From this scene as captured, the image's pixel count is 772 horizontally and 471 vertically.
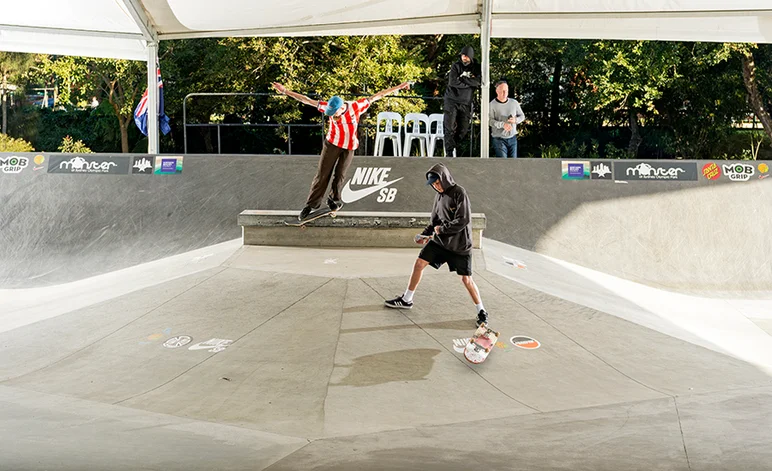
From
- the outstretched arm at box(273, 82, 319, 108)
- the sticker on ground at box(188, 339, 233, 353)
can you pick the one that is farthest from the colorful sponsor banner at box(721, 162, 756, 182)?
the sticker on ground at box(188, 339, 233, 353)

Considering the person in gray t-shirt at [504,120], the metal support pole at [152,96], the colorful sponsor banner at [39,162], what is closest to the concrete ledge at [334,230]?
the person in gray t-shirt at [504,120]

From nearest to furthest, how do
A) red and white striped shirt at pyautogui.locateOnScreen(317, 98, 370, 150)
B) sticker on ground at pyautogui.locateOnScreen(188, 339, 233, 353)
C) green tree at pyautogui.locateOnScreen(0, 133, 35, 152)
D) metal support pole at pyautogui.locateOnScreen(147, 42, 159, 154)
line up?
sticker on ground at pyautogui.locateOnScreen(188, 339, 233, 353) < red and white striped shirt at pyautogui.locateOnScreen(317, 98, 370, 150) < metal support pole at pyautogui.locateOnScreen(147, 42, 159, 154) < green tree at pyautogui.locateOnScreen(0, 133, 35, 152)

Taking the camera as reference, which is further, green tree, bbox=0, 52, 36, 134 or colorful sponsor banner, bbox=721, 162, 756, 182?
green tree, bbox=0, 52, 36, 134

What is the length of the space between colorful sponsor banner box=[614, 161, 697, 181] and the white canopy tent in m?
2.42

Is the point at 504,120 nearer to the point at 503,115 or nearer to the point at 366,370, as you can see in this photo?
the point at 503,115

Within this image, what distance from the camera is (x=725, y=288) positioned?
13.0m

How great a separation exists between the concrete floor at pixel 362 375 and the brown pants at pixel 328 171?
84cm

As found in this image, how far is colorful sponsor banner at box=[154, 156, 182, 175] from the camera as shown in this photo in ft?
44.6

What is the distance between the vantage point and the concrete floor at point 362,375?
5270 mm

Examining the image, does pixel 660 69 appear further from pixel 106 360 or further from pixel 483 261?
pixel 106 360

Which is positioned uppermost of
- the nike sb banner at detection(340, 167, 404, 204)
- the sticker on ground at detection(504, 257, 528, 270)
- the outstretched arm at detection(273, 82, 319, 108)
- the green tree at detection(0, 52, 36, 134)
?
the green tree at detection(0, 52, 36, 134)

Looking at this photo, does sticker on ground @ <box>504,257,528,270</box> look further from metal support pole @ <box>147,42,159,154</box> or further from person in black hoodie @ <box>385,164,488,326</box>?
metal support pole @ <box>147,42,159,154</box>

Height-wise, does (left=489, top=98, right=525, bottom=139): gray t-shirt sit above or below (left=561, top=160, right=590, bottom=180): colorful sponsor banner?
above

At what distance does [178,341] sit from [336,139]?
4.09 m
